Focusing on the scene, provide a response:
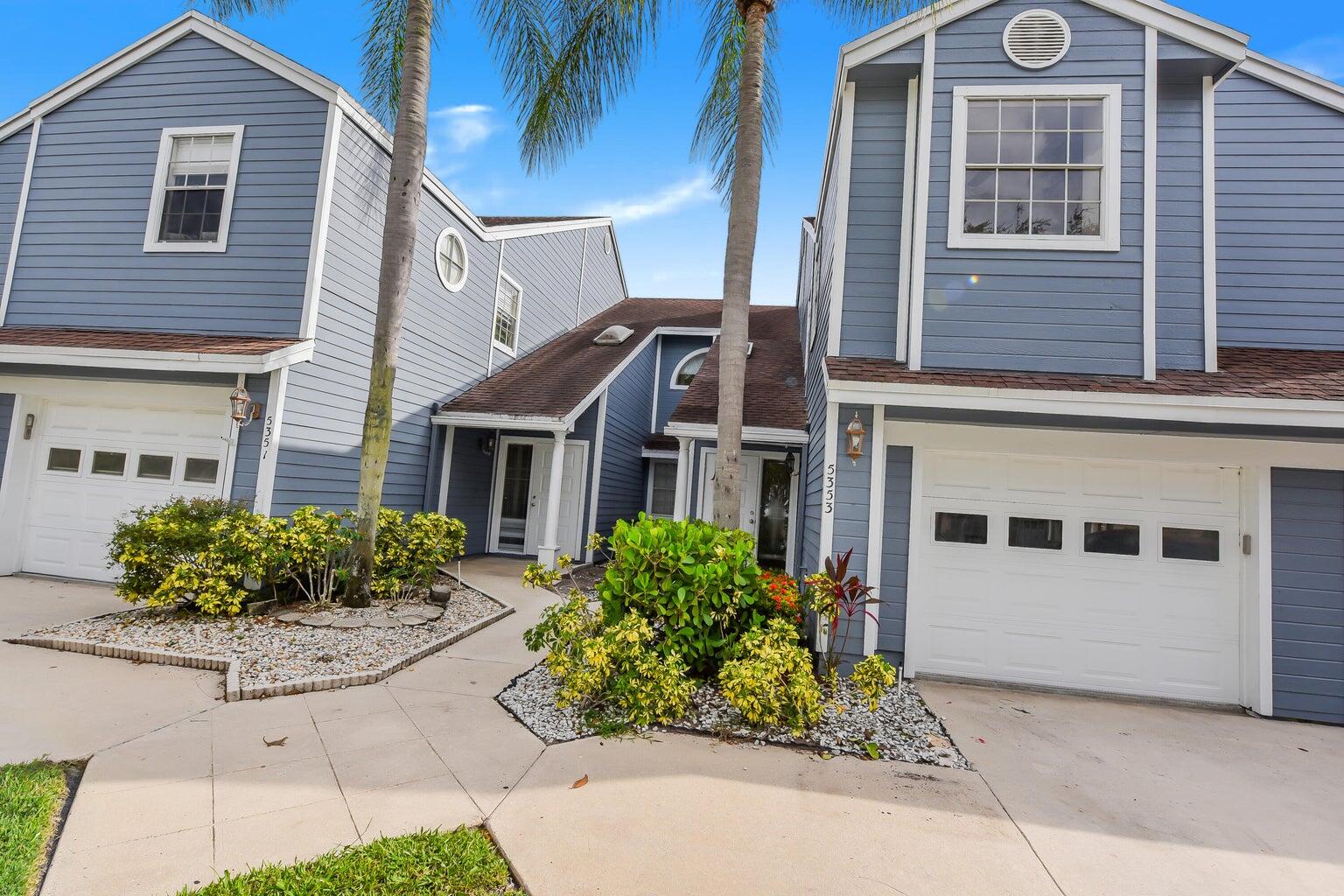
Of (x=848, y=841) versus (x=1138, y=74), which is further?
(x=1138, y=74)

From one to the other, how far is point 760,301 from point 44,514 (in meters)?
13.9

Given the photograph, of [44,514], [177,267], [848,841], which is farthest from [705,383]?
[44,514]

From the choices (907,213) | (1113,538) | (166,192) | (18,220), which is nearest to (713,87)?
(907,213)

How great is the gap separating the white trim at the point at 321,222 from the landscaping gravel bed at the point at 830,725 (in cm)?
507

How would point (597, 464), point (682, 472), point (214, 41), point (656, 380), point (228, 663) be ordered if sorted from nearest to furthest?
point (228, 663), point (214, 41), point (682, 472), point (597, 464), point (656, 380)

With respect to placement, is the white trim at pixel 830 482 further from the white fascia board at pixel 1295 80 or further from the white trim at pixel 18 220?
the white trim at pixel 18 220

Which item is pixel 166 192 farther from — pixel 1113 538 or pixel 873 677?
pixel 1113 538

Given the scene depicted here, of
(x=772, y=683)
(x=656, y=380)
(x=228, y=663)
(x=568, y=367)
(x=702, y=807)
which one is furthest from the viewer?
(x=656, y=380)

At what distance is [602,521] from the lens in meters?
11.0

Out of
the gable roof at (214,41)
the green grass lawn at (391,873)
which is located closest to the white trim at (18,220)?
the gable roof at (214,41)

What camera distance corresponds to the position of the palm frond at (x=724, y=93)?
655cm

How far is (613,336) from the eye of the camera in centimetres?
1263

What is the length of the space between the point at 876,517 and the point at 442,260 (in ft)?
25.3

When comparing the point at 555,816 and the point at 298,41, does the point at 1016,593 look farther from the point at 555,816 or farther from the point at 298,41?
the point at 298,41
